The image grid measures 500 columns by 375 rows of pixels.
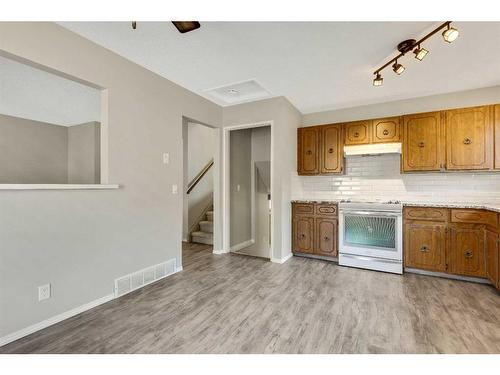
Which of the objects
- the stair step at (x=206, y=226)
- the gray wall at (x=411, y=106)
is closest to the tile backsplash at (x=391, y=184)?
the gray wall at (x=411, y=106)

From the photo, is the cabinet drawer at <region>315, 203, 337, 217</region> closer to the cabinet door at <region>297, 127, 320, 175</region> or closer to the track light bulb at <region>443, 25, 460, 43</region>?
the cabinet door at <region>297, 127, 320, 175</region>

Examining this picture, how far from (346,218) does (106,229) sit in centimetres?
313

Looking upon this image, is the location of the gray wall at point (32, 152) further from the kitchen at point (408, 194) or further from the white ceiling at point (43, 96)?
the kitchen at point (408, 194)

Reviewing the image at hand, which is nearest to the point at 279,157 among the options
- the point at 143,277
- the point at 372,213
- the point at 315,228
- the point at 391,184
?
the point at 315,228

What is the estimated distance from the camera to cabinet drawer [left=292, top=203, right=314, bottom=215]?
3.92 meters

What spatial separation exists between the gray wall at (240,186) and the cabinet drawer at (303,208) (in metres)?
1.18

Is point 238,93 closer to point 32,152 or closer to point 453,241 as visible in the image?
point 453,241

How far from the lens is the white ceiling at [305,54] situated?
2066 mm

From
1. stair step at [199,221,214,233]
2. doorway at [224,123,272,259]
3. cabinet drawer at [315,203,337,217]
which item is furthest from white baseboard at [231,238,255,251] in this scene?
cabinet drawer at [315,203,337,217]

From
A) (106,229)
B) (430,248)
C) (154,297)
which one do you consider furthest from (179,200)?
(430,248)

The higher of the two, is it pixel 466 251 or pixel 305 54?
pixel 305 54

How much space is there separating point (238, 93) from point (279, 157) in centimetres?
115

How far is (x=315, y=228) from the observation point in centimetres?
388
